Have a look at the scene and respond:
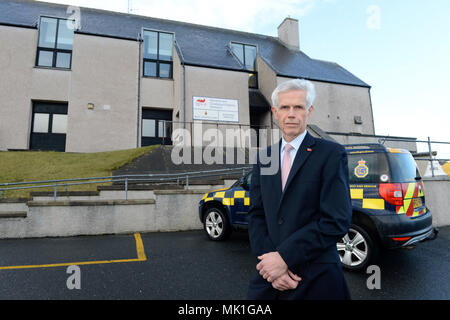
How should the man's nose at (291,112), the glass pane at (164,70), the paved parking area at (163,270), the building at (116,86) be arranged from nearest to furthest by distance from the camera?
the man's nose at (291,112), the paved parking area at (163,270), the building at (116,86), the glass pane at (164,70)

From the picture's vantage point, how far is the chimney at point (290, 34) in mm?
22703

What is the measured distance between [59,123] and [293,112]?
53.7ft

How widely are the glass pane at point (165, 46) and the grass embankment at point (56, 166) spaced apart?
814 centimetres

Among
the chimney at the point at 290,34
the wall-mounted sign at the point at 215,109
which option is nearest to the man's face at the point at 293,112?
the wall-mounted sign at the point at 215,109

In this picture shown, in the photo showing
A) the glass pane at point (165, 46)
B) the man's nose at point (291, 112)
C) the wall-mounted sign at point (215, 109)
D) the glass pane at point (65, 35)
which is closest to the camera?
the man's nose at point (291, 112)

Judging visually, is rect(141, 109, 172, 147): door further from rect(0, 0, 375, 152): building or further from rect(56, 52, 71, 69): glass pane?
rect(56, 52, 71, 69): glass pane

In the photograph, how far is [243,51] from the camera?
743 inches

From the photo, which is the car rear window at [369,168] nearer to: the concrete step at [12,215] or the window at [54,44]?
the concrete step at [12,215]

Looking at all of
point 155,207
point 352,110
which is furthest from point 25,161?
point 352,110

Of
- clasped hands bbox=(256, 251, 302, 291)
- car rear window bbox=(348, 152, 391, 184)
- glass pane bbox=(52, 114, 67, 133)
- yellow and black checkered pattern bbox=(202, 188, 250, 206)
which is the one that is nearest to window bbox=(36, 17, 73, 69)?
glass pane bbox=(52, 114, 67, 133)

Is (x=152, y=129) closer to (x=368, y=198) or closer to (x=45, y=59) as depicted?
(x=45, y=59)

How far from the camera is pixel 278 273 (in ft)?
4.04
